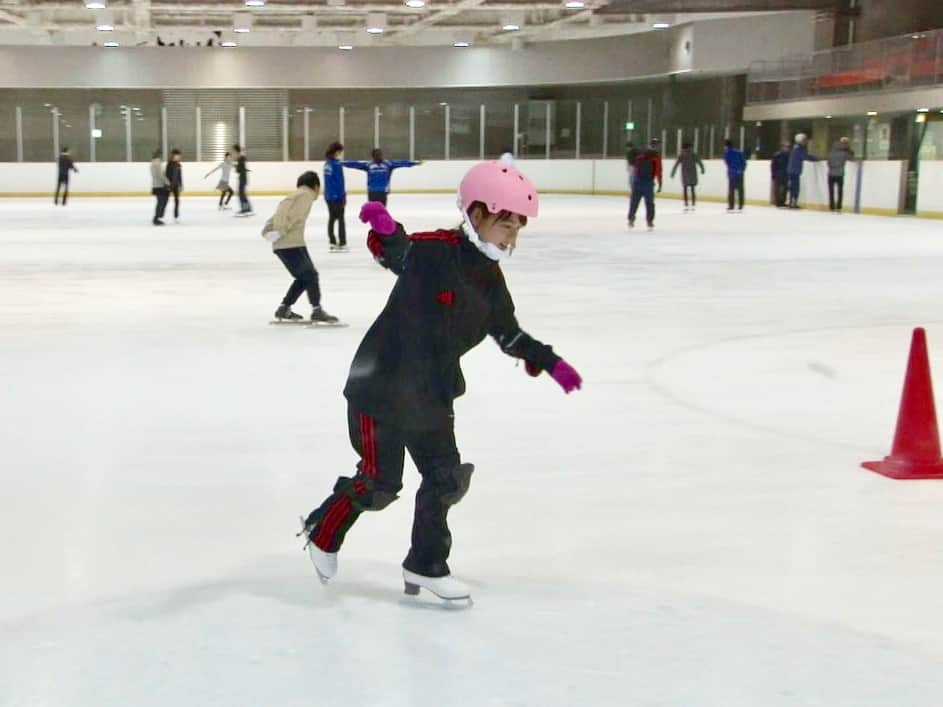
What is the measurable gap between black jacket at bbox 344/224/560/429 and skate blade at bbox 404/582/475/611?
0.41 m

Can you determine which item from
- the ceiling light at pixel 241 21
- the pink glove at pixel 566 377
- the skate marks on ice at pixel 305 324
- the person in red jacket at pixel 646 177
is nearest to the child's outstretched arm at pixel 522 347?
the pink glove at pixel 566 377

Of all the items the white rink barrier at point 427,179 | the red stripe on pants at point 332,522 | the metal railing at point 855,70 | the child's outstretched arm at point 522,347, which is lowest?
the white rink barrier at point 427,179

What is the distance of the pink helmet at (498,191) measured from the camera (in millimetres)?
2775

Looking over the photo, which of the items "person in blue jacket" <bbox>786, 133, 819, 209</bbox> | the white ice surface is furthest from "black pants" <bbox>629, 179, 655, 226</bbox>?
the white ice surface

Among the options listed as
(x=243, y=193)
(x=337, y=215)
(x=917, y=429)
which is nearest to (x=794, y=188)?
(x=243, y=193)

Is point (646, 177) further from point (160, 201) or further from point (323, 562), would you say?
point (323, 562)

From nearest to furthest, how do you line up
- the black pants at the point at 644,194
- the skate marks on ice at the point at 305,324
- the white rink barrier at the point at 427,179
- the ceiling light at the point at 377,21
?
1. the skate marks on ice at the point at 305,324
2. the black pants at the point at 644,194
3. the white rink barrier at the point at 427,179
4. the ceiling light at the point at 377,21

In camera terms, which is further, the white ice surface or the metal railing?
the metal railing

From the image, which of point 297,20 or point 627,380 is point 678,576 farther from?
point 297,20

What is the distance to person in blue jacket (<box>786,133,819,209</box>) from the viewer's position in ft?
80.0

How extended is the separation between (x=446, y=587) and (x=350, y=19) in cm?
3115

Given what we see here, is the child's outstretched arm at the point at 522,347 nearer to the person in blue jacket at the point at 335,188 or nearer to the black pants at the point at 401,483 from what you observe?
the black pants at the point at 401,483

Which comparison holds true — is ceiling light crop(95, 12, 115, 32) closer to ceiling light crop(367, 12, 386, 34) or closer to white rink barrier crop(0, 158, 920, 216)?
white rink barrier crop(0, 158, 920, 216)

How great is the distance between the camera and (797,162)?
2458 centimetres
